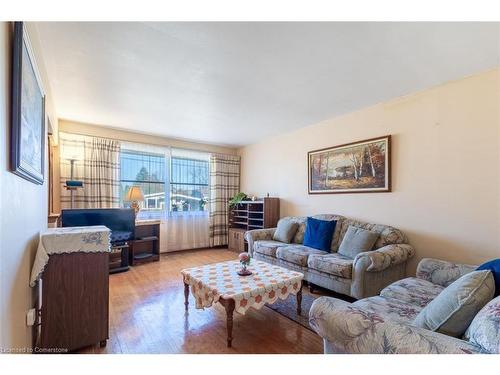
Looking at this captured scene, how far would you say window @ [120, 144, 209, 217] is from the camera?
466 cm

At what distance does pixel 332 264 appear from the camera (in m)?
2.81

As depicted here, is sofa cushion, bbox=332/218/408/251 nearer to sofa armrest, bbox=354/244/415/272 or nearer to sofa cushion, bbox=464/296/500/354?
sofa armrest, bbox=354/244/415/272

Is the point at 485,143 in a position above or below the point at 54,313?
above

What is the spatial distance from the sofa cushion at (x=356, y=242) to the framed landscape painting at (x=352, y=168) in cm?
64

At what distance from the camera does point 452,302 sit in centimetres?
125

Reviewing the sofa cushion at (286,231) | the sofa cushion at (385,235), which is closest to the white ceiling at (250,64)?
the sofa cushion at (385,235)

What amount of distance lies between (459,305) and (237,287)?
58.9 inches

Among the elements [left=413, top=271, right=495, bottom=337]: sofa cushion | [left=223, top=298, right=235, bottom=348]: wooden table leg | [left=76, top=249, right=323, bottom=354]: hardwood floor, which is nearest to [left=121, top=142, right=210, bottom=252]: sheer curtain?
[left=76, top=249, right=323, bottom=354]: hardwood floor

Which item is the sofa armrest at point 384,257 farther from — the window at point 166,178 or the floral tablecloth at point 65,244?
the window at point 166,178

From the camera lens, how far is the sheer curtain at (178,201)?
486cm

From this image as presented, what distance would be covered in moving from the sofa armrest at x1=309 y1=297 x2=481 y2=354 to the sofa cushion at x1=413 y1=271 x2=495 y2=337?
159mm
